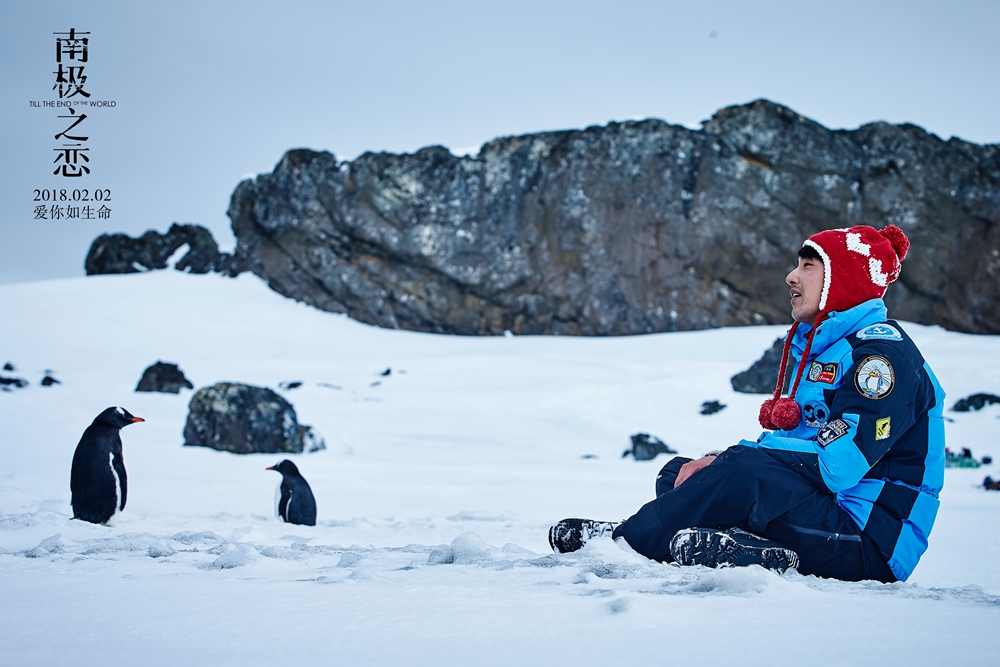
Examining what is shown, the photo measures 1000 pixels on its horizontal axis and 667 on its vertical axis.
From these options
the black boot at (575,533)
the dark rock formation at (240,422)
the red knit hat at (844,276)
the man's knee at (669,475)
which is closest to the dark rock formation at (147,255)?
the dark rock formation at (240,422)

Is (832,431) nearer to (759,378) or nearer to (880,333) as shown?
(880,333)

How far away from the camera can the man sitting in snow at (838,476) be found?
6.89 ft

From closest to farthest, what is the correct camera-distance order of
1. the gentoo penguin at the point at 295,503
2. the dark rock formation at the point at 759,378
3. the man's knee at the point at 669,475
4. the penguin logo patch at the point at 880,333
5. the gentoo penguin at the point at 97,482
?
the penguin logo patch at the point at 880,333
the man's knee at the point at 669,475
the gentoo penguin at the point at 97,482
the gentoo penguin at the point at 295,503
the dark rock formation at the point at 759,378

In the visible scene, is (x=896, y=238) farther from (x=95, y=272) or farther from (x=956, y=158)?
(x=95, y=272)

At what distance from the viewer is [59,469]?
19.4 ft

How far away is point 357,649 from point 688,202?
17.8m

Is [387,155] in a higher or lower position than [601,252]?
higher

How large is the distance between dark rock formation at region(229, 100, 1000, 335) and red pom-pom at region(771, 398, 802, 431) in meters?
16.3

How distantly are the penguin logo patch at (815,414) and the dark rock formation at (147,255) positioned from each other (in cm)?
2183

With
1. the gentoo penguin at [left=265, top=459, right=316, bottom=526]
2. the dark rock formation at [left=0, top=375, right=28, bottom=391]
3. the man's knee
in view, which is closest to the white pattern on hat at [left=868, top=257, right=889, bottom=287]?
the man's knee

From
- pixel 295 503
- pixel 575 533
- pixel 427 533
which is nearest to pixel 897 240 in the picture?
pixel 575 533

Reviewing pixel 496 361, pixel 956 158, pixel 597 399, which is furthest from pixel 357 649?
pixel 956 158

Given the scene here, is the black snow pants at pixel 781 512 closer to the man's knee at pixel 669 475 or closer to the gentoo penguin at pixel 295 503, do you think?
the man's knee at pixel 669 475

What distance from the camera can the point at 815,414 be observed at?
91.6 inches
